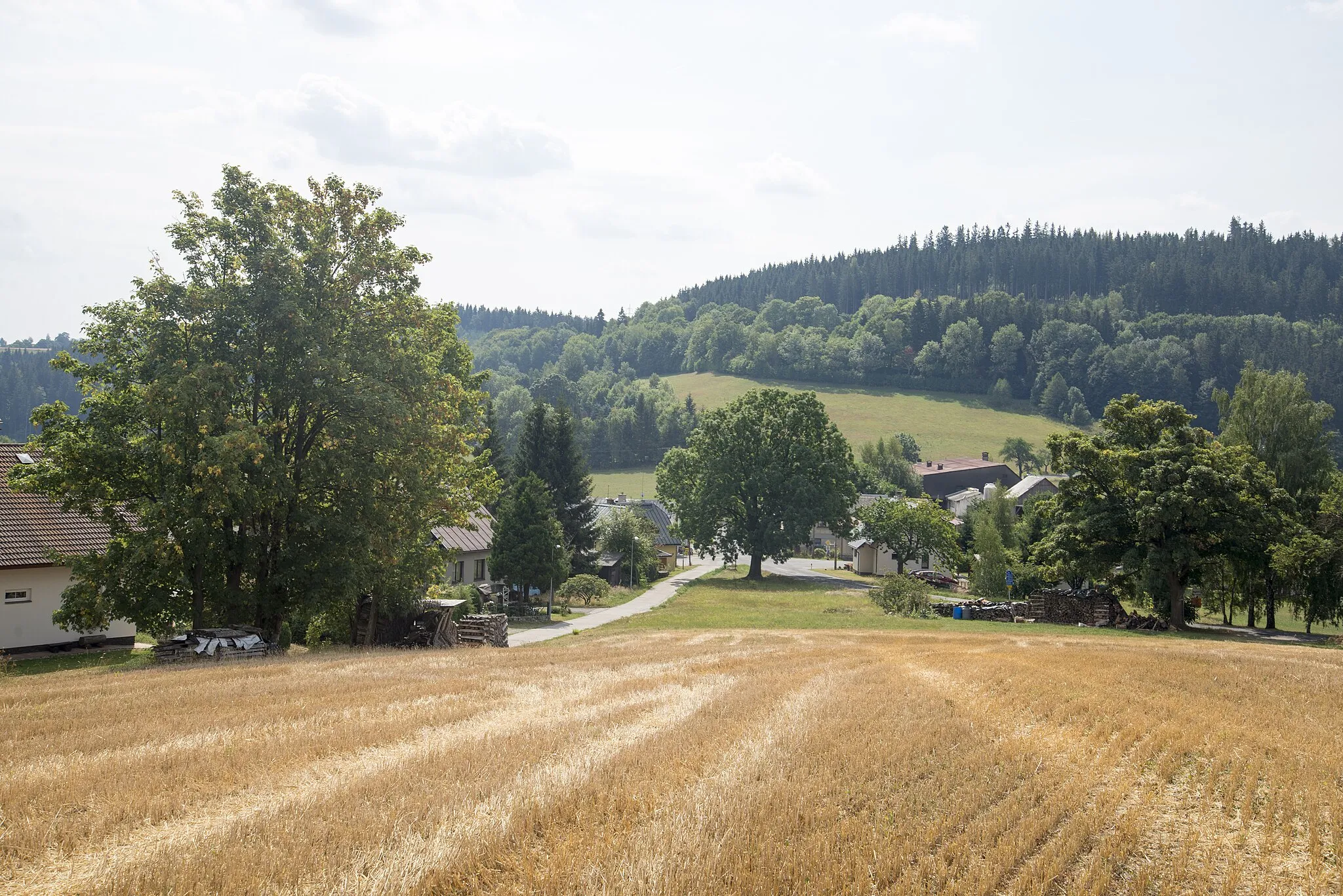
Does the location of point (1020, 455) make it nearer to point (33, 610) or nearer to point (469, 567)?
point (469, 567)

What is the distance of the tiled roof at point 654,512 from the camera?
291 ft

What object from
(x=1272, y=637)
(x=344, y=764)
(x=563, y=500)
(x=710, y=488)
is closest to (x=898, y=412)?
(x=710, y=488)

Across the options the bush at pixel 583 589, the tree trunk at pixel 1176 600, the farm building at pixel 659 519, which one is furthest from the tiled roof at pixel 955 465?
the tree trunk at pixel 1176 600

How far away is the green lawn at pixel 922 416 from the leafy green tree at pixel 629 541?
49.7m

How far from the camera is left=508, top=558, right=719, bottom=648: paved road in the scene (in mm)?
39500

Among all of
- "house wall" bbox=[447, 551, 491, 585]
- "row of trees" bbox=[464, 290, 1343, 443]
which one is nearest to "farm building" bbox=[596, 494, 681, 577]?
"house wall" bbox=[447, 551, 491, 585]

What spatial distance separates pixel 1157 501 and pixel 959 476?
8383cm

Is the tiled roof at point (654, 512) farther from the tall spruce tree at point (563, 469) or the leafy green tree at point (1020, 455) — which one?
the leafy green tree at point (1020, 455)

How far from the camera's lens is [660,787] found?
32.5 ft

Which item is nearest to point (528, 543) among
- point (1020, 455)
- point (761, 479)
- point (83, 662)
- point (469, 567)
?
point (469, 567)

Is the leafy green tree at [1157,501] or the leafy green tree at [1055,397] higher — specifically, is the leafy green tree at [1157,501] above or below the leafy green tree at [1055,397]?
below

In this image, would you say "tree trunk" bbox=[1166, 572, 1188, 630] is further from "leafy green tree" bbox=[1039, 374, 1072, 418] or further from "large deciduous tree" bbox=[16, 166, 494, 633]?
"leafy green tree" bbox=[1039, 374, 1072, 418]

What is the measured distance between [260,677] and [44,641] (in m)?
14.9

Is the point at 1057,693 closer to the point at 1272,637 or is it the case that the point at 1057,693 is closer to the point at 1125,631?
the point at 1125,631
